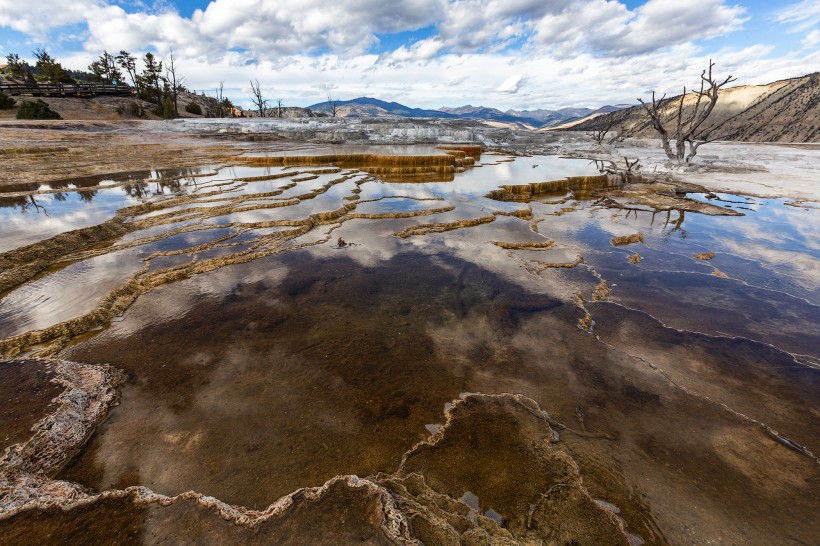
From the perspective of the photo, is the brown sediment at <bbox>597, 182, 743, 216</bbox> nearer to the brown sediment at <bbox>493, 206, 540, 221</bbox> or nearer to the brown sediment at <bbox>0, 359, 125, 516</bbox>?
the brown sediment at <bbox>493, 206, 540, 221</bbox>

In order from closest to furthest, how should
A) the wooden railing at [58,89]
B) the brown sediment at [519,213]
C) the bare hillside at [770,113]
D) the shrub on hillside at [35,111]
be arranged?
1. the brown sediment at [519,213]
2. the shrub on hillside at [35,111]
3. the wooden railing at [58,89]
4. the bare hillside at [770,113]

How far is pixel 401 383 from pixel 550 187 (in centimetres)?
1533

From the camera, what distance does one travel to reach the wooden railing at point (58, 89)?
41.5m

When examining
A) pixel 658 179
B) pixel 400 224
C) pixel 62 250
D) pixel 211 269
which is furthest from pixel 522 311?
pixel 658 179

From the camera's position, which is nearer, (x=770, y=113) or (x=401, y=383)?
(x=401, y=383)

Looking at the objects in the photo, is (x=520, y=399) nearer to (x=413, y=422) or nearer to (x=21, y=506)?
(x=413, y=422)

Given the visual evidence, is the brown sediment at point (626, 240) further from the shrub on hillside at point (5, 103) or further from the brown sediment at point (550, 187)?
the shrub on hillside at point (5, 103)

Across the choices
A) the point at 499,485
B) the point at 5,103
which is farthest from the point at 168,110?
the point at 499,485

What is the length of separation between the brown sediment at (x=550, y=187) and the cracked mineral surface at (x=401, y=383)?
5130 mm

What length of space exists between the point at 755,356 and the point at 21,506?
836cm

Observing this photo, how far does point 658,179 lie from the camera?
1866 cm

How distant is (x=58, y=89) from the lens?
43125 mm

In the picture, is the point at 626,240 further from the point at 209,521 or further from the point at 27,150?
the point at 27,150

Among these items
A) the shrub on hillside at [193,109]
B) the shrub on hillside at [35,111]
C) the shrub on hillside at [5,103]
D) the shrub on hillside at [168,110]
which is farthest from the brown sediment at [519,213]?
the shrub on hillside at [193,109]
